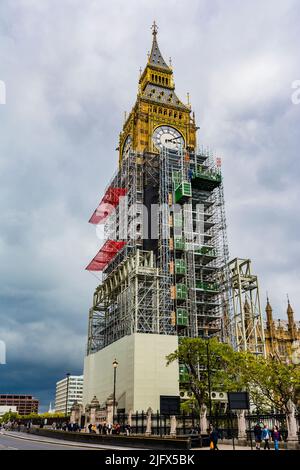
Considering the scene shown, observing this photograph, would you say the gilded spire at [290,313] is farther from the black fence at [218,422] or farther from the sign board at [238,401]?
the sign board at [238,401]

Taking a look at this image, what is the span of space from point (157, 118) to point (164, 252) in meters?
30.4

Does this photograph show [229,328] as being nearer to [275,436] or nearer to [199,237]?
[199,237]

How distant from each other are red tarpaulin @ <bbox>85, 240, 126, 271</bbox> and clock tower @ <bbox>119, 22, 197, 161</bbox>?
1818 cm

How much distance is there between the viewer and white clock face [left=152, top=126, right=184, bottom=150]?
278ft

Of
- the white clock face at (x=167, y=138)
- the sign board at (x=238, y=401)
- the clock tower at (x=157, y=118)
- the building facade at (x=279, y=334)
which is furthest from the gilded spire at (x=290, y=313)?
the sign board at (x=238, y=401)

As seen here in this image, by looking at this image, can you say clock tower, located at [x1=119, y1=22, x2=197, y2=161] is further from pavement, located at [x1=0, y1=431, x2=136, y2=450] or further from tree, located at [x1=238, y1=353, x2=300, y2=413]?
pavement, located at [x1=0, y1=431, x2=136, y2=450]

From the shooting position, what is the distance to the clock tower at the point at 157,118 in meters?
84.4

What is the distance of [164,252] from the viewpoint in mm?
69625

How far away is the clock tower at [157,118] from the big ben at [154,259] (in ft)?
0.82

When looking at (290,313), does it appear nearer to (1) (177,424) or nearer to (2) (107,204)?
(2) (107,204)

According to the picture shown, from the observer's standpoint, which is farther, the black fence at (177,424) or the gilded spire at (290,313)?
the gilded spire at (290,313)

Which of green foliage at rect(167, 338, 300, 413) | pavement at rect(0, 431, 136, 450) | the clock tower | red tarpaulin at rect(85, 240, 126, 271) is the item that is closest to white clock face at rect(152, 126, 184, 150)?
the clock tower
